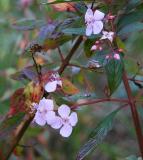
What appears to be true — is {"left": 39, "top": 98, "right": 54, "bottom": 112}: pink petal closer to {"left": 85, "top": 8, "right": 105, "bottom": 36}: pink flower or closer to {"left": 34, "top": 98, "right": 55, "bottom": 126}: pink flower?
{"left": 34, "top": 98, "right": 55, "bottom": 126}: pink flower

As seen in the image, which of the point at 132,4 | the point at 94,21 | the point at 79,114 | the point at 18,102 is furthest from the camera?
the point at 79,114

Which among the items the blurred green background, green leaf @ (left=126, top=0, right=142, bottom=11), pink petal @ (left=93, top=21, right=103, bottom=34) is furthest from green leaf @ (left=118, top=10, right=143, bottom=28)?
the blurred green background

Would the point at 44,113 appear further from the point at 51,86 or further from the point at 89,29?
the point at 89,29

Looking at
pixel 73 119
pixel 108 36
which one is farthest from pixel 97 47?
pixel 73 119

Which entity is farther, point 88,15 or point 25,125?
point 25,125

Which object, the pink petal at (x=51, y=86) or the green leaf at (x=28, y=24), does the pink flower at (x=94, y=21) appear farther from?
the green leaf at (x=28, y=24)

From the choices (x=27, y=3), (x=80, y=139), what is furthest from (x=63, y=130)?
(x=80, y=139)

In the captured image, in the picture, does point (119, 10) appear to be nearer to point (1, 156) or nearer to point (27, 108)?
point (27, 108)
